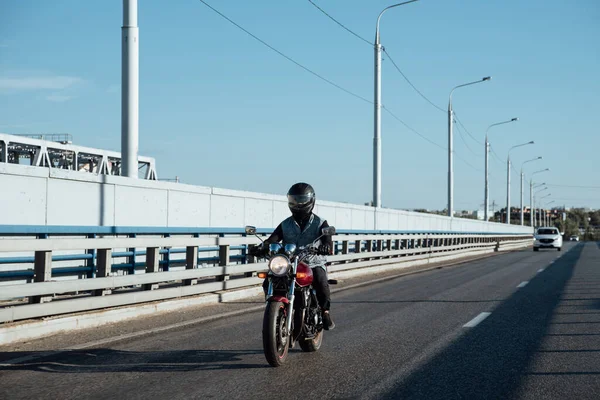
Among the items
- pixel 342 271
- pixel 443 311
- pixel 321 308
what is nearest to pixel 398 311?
pixel 443 311

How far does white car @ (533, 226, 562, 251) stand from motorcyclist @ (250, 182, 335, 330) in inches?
1814

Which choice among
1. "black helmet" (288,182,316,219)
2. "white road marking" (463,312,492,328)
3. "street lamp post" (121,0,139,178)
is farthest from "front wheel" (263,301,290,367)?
"street lamp post" (121,0,139,178)

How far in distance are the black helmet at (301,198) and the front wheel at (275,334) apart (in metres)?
1.05

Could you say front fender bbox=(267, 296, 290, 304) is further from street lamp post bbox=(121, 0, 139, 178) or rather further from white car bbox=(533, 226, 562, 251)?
white car bbox=(533, 226, 562, 251)

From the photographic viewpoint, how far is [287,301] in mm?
7016

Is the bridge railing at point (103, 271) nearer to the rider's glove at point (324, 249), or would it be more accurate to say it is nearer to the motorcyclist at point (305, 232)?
the motorcyclist at point (305, 232)

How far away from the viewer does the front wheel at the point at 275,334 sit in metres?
6.76

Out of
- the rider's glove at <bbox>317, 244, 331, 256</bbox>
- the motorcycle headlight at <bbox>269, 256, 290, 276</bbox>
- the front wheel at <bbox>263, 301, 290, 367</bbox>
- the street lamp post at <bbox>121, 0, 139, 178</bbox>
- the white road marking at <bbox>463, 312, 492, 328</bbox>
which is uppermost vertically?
the street lamp post at <bbox>121, 0, 139, 178</bbox>

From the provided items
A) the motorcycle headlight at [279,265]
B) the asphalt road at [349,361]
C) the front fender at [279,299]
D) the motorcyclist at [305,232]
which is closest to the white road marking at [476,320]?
the asphalt road at [349,361]

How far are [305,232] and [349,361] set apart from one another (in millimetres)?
1296

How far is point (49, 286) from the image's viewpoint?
28.7ft

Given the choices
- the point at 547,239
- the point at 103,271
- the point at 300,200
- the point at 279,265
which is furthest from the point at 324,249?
the point at 547,239

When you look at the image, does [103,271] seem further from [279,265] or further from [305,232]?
[279,265]

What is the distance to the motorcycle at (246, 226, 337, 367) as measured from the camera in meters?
6.84
